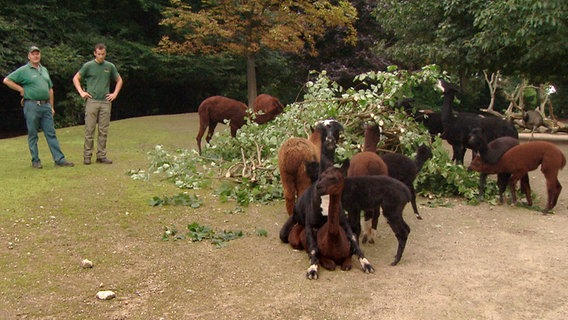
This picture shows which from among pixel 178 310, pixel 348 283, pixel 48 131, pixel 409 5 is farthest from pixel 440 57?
pixel 178 310

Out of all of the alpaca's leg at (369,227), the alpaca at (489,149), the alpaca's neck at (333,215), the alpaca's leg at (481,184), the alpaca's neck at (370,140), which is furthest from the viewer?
the alpaca's leg at (481,184)

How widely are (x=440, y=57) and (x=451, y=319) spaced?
12083mm

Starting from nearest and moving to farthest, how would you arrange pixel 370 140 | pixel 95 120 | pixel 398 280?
pixel 398 280 → pixel 370 140 → pixel 95 120

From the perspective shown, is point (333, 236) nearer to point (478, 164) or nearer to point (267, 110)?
point (478, 164)

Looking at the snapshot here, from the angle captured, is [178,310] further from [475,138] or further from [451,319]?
[475,138]

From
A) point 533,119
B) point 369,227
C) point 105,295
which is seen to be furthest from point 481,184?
point 533,119

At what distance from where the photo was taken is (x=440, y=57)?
15398 millimetres

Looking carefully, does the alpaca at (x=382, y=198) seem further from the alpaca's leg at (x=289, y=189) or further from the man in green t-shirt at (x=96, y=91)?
the man in green t-shirt at (x=96, y=91)

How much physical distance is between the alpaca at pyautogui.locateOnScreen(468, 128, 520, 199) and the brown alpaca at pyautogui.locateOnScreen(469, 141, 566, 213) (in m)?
0.10

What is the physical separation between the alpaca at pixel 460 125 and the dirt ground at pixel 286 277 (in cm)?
318

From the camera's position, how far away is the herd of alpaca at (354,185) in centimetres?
533

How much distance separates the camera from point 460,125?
33.3 ft

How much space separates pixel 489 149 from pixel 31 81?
7302 mm

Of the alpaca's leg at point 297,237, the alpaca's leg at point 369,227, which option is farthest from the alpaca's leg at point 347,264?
the alpaca's leg at point 369,227
